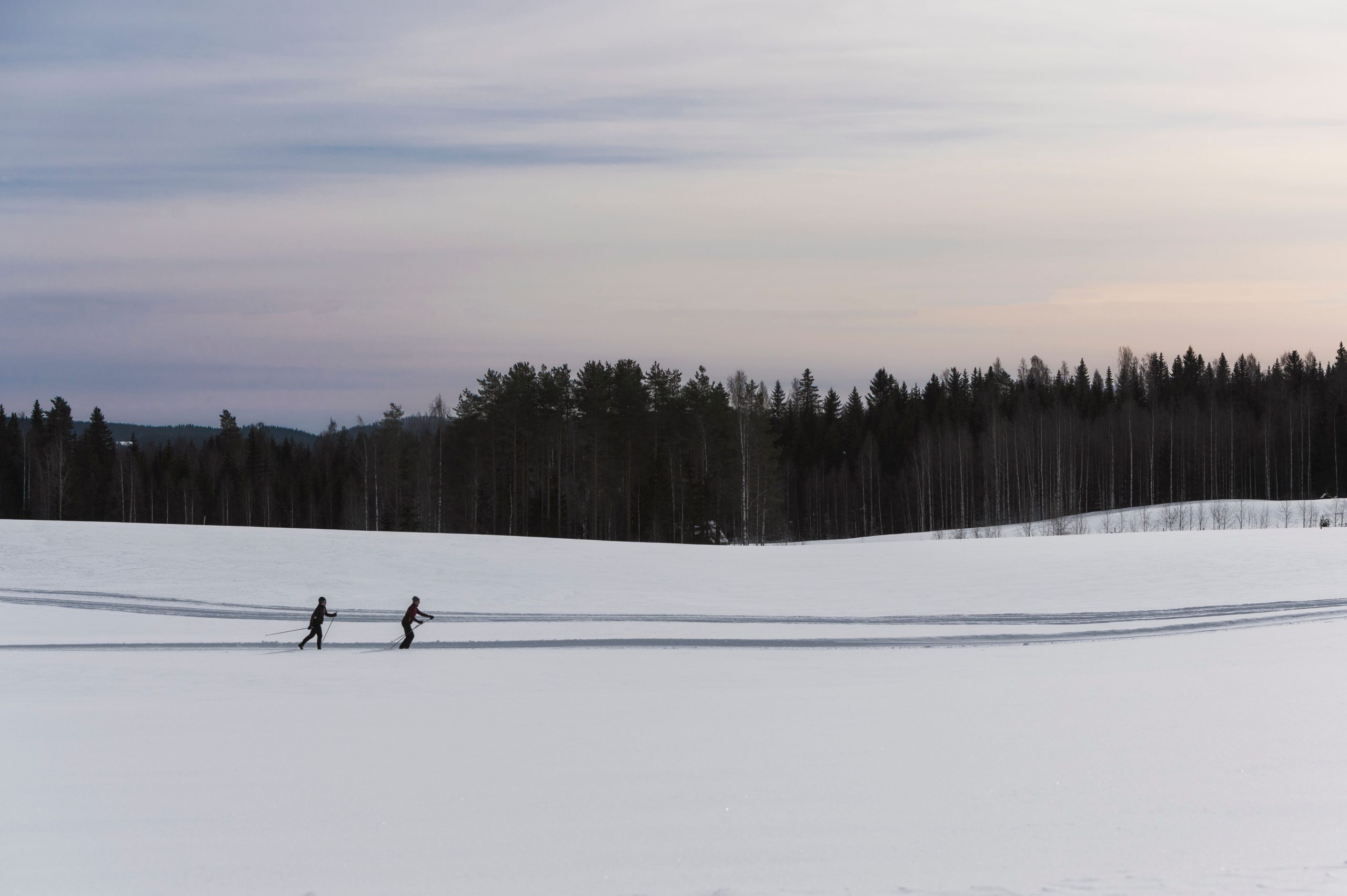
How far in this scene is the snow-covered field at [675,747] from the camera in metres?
7.03

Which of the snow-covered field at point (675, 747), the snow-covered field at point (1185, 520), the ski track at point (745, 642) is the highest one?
the snow-covered field at point (1185, 520)

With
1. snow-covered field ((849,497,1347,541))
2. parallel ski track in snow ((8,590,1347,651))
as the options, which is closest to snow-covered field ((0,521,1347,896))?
parallel ski track in snow ((8,590,1347,651))

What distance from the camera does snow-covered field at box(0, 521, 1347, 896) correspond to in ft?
23.1

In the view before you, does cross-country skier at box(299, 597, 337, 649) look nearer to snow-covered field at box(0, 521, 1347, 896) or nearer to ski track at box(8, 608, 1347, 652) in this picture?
ski track at box(8, 608, 1347, 652)

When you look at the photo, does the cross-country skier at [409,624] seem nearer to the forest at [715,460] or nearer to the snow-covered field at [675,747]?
the snow-covered field at [675,747]

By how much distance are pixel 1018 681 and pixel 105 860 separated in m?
11.5

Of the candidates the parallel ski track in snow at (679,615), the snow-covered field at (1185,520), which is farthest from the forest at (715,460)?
the parallel ski track in snow at (679,615)

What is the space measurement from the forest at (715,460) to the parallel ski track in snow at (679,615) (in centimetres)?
3063

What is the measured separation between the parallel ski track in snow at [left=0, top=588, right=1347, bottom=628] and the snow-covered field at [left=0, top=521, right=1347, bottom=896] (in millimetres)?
149

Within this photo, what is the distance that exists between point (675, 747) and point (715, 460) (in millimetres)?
52204

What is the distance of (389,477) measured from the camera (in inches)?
2450

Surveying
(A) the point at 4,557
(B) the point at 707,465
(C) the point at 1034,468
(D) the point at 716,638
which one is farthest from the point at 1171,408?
(A) the point at 4,557

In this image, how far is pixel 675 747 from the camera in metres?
10.5

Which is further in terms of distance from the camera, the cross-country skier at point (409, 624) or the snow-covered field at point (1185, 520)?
the snow-covered field at point (1185, 520)
